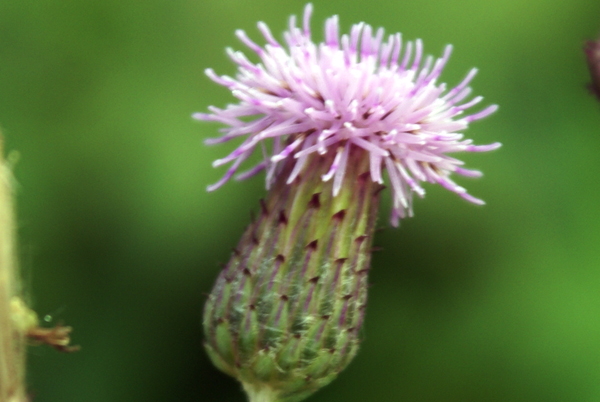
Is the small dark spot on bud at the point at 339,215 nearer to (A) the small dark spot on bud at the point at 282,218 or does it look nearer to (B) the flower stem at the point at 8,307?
(A) the small dark spot on bud at the point at 282,218

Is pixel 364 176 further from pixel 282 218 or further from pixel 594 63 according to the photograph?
pixel 594 63

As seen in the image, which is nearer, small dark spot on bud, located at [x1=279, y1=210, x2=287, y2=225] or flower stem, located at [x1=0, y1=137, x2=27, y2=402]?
flower stem, located at [x1=0, y1=137, x2=27, y2=402]

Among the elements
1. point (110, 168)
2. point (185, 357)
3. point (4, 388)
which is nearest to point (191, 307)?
point (185, 357)

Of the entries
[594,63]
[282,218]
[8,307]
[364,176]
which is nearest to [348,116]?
[364,176]

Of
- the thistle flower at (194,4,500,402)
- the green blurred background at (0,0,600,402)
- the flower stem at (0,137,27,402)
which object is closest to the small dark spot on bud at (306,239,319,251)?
the thistle flower at (194,4,500,402)

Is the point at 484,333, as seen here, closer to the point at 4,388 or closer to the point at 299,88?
the point at 299,88

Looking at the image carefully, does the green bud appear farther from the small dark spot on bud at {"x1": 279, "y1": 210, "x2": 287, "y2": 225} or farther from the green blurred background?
the green blurred background
